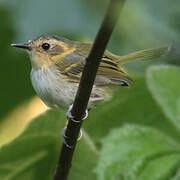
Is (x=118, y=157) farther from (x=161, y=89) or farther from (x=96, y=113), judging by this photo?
(x=96, y=113)

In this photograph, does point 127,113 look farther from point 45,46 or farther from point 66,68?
point 45,46

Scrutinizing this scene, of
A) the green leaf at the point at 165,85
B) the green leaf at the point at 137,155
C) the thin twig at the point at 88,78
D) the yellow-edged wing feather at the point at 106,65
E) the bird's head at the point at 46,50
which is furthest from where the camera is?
the bird's head at the point at 46,50

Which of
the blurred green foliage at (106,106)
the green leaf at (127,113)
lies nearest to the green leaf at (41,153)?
the blurred green foliage at (106,106)

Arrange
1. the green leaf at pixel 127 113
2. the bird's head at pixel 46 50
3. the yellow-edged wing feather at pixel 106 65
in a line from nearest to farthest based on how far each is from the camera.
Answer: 1. the yellow-edged wing feather at pixel 106 65
2. the green leaf at pixel 127 113
3. the bird's head at pixel 46 50

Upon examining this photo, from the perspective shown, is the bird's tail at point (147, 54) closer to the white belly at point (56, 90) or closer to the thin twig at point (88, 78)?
the white belly at point (56, 90)

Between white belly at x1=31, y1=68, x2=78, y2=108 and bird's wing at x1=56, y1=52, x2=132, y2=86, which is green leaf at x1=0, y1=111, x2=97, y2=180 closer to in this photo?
white belly at x1=31, y1=68, x2=78, y2=108

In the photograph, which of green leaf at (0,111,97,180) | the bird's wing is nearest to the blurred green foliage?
A: green leaf at (0,111,97,180)

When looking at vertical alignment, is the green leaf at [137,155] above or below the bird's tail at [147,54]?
below
